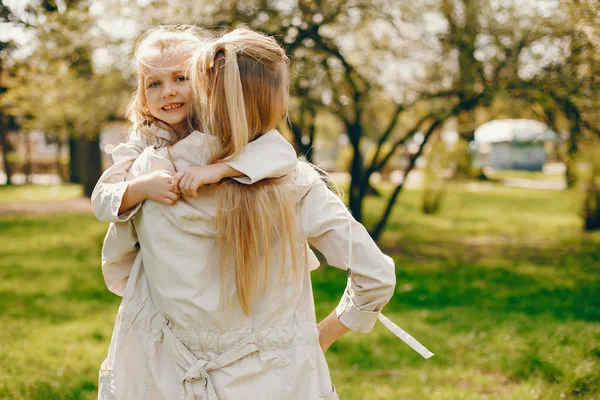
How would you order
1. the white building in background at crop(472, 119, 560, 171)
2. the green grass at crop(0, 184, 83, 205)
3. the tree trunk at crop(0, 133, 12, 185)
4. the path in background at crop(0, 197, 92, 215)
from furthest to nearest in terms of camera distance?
the white building in background at crop(472, 119, 560, 171) → the tree trunk at crop(0, 133, 12, 185) → the green grass at crop(0, 184, 83, 205) → the path in background at crop(0, 197, 92, 215)

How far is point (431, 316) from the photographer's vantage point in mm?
6109

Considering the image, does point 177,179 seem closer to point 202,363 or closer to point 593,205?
Answer: point 202,363

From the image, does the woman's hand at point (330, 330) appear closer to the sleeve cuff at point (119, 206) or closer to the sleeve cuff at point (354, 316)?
the sleeve cuff at point (354, 316)

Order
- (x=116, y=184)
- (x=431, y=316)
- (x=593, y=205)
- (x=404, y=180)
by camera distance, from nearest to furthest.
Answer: (x=116, y=184), (x=431, y=316), (x=404, y=180), (x=593, y=205)

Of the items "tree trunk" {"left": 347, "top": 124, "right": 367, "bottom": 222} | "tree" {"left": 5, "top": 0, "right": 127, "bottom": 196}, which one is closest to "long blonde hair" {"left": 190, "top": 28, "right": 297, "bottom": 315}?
"tree" {"left": 5, "top": 0, "right": 127, "bottom": 196}

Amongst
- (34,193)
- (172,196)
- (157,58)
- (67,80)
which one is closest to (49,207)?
(34,193)

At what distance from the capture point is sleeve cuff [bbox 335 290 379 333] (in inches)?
71.3

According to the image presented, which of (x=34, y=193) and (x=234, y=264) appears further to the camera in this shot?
(x=34, y=193)

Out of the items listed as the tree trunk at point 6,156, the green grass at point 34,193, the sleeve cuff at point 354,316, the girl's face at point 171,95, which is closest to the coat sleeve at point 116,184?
the girl's face at point 171,95

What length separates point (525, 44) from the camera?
8.05 m

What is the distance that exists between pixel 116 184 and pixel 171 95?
0.31 metres

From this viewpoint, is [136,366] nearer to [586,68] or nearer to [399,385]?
[399,385]

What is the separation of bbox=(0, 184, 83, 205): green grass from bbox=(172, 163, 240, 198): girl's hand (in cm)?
1858

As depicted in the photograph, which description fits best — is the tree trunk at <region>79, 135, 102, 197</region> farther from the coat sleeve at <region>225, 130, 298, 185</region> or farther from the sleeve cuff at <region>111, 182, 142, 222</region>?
the coat sleeve at <region>225, 130, 298, 185</region>
